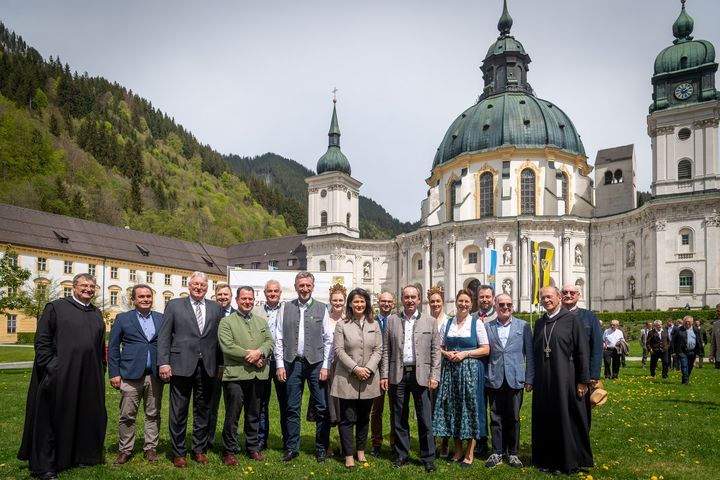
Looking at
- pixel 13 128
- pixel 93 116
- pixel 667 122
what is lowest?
pixel 667 122

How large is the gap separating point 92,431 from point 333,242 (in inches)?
2256

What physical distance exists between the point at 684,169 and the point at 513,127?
17.0 meters

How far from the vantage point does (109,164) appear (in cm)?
10844

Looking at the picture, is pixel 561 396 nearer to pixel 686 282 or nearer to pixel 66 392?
pixel 66 392

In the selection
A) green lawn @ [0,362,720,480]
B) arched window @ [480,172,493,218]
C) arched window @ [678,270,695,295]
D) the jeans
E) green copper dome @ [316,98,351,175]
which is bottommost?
green lawn @ [0,362,720,480]

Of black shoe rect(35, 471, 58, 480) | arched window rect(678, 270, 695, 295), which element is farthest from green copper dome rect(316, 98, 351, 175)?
black shoe rect(35, 471, 58, 480)

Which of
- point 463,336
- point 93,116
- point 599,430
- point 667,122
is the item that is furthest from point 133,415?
point 93,116

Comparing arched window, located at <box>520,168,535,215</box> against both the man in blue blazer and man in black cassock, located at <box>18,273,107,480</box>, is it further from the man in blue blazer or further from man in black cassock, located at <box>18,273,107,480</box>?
man in black cassock, located at <box>18,273,107,480</box>

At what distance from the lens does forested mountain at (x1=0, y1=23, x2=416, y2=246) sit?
259 ft

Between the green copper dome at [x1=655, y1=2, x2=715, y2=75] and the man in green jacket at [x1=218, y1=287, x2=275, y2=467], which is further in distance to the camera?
the green copper dome at [x1=655, y1=2, x2=715, y2=75]

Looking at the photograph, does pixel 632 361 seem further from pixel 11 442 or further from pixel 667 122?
pixel 667 122

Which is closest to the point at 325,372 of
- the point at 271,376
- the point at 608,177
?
the point at 271,376

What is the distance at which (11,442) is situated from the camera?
27.7 feet

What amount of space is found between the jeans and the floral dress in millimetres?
1586
